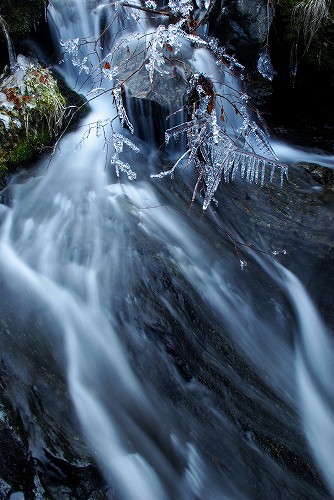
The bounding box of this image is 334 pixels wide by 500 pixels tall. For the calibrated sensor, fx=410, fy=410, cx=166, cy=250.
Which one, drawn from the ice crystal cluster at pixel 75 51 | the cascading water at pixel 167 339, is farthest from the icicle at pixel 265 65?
the cascading water at pixel 167 339

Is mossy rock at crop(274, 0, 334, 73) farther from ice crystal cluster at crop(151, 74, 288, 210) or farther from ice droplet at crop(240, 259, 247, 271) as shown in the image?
ice droplet at crop(240, 259, 247, 271)

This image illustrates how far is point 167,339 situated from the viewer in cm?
281

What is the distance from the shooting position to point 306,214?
4.50 metres

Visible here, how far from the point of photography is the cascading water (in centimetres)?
236

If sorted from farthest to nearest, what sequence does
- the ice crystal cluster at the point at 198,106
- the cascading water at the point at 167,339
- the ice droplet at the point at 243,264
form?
1. the ice crystal cluster at the point at 198,106
2. the ice droplet at the point at 243,264
3. the cascading water at the point at 167,339

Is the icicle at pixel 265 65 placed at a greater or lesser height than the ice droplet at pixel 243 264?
greater

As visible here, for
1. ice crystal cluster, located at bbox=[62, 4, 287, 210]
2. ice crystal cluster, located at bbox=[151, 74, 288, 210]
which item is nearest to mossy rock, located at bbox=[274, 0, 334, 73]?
ice crystal cluster, located at bbox=[62, 4, 287, 210]

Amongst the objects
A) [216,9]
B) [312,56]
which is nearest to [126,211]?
[216,9]

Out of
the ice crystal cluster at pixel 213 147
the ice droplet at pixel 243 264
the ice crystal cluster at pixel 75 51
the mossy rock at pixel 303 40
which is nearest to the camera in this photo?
the ice crystal cluster at pixel 213 147

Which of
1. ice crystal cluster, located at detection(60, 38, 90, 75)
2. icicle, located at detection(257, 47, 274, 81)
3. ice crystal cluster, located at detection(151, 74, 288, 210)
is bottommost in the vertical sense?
ice crystal cluster, located at detection(151, 74, 288, 210)

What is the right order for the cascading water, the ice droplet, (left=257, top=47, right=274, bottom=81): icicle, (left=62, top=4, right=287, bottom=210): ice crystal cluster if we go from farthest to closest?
(left=257, top=47, right=274, bottom=81): icicle, (left=62, top=4, right=287, bottom=210): ice crystal cluster, the ice droplet, the cascading water

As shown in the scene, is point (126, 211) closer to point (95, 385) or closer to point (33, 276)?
point (33, 276)

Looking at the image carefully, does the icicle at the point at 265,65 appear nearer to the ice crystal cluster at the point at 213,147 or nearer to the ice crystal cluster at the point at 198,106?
the ice crystal cluster at the point at 198,106

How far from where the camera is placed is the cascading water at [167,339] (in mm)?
2361
